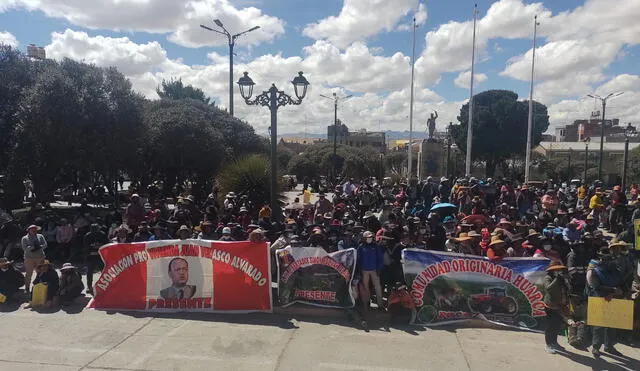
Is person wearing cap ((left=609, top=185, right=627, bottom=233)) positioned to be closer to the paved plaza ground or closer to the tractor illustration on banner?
the tractor illustration on banner

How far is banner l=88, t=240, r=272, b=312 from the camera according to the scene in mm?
7977

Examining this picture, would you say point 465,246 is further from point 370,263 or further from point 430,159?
point 430,159

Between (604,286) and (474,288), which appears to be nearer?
(604,286)

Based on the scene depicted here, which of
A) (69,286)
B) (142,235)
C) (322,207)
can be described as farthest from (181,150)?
(69,286)

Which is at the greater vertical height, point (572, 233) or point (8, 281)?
point (572, 233)

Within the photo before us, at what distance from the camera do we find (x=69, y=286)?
8.30 meters

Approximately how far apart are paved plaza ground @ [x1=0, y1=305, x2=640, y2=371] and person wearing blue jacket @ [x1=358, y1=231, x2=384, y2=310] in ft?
1.89

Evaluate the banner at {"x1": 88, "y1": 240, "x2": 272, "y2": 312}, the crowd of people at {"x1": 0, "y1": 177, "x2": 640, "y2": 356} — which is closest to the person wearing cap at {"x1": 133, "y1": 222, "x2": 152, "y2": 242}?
the crowd of people at {"x1": 0, "y1": 177, "x2": 640, "y2": 356}

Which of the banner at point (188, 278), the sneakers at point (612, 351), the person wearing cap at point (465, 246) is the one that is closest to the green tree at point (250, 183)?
the banner at point (188, 278)

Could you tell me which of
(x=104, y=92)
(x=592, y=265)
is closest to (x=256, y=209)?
(x=104, y=92)

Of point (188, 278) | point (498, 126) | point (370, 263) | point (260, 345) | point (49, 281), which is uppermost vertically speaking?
point (498, 126)

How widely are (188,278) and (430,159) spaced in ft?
95.6

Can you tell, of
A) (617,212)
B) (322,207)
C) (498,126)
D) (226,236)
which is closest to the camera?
(226,236)

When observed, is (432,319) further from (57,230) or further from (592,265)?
(57,230)
